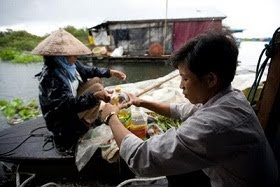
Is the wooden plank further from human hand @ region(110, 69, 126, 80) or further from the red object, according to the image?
the red object

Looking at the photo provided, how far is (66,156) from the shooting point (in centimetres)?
328

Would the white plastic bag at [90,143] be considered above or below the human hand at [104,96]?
below

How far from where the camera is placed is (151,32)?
Answer: 17.0m

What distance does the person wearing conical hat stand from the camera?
3025mm

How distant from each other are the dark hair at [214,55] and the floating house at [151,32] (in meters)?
15.3

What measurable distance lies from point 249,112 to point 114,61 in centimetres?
1598

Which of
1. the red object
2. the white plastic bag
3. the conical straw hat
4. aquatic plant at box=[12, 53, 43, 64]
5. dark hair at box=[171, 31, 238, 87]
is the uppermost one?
dark hair at box=[171, 31, 238, 87]

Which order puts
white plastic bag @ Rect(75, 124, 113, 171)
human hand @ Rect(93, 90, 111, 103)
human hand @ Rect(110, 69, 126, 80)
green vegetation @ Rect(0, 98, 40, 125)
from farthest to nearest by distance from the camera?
green vegetation @ Rect(0, 98, 40, 125) → human hand @ Rect(110, 69, 126, 80) → white plastic bag @ Rect(75, 124, 113, 171) → human hand @ Rect(93, 90, 111, 103)

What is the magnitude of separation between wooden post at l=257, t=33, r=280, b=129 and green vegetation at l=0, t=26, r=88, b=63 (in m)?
16.8

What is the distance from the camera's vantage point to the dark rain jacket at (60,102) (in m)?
3.02

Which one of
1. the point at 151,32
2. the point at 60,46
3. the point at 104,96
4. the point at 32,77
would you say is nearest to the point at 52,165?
the point at 104,96

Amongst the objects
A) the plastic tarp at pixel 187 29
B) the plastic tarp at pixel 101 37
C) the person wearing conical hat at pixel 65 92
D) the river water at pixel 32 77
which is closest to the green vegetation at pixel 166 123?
the person wearing conical hat at pixel 65 92

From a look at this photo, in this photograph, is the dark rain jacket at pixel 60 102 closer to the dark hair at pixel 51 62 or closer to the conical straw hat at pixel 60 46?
the dark hair at pixel 51 62

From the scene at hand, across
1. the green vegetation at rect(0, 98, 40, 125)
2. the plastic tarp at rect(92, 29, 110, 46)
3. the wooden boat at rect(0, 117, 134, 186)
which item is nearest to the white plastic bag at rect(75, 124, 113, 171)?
the wooden boat at rect(0, 117, 134, 186)
